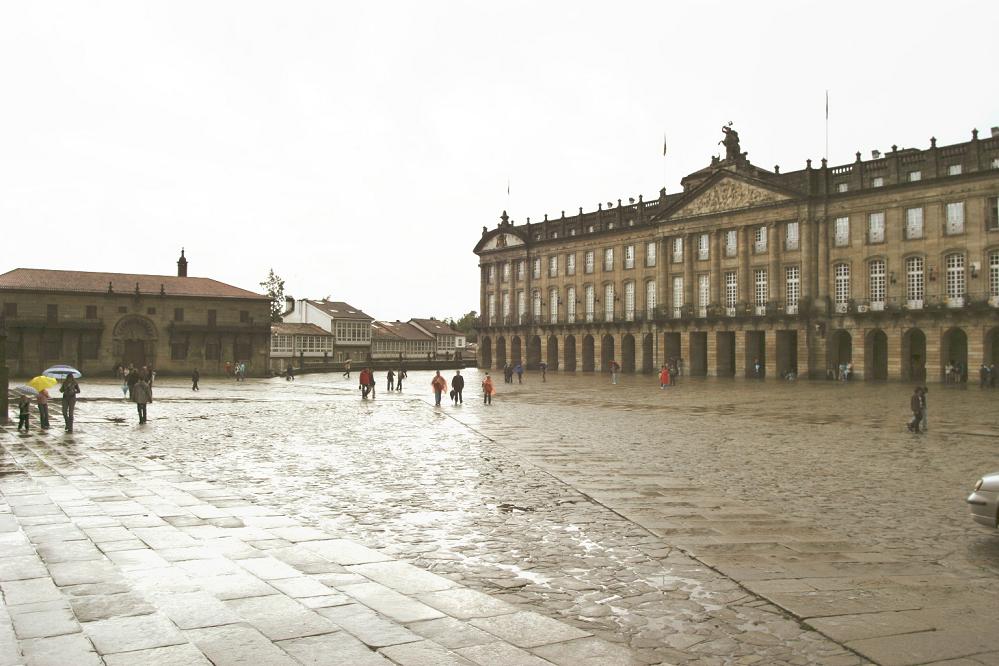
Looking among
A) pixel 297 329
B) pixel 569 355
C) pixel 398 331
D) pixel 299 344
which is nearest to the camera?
pixel 569 355

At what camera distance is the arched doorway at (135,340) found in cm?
6109

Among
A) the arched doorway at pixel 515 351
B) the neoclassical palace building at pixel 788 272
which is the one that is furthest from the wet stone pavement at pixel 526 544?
the arched doorway at pixel 515 351

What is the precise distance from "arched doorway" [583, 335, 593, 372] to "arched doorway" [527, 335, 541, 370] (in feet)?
19.9

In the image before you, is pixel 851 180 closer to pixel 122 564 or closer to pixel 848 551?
A: pixel 848 551

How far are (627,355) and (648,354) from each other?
2727 mm

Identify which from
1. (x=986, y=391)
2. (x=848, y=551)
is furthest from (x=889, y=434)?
(x=986, y=391)

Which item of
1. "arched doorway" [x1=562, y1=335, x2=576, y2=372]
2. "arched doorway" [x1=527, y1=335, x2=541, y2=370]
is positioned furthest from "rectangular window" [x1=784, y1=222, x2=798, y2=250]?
"arched doorway" [x1=527, y1=335, x2=541, y2=370]

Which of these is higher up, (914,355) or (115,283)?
(115,283)

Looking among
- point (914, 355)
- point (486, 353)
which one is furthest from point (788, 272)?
point (486, 353)

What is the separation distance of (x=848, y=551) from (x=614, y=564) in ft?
7.69

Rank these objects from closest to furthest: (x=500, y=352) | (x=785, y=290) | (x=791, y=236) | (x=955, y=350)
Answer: (x=955, y=350) < (x=791, y=236) < (x=785, y=290) < (x=500, y=352)

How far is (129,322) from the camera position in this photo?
→ 61625mm

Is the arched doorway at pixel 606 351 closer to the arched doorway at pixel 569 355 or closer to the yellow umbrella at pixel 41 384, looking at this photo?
the arched doorway at pixel 569 355

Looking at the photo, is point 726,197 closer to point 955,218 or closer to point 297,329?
point 955,218
